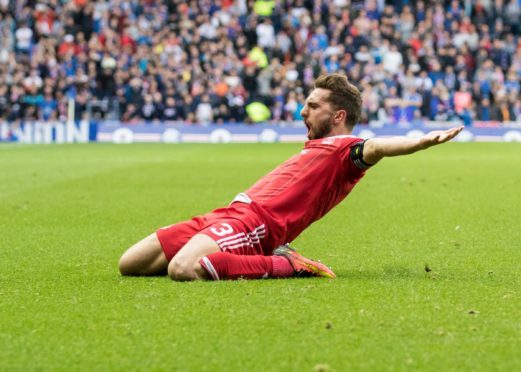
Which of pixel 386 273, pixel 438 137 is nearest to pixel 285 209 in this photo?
pixel 386 273

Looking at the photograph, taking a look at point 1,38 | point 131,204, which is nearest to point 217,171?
point 131,204

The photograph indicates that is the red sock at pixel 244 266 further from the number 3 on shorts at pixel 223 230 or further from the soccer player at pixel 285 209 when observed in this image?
the number 3 on shorts at pixel 223 230

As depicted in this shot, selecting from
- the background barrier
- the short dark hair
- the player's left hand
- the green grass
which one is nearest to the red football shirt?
the short dark hair

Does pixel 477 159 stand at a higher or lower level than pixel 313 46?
lower

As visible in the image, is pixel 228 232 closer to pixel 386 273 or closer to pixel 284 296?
pixel 284 296

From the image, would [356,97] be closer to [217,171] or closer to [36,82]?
[217,171]

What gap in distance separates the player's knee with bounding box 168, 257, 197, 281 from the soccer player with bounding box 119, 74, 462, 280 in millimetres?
24

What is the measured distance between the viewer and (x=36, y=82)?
1387 inches

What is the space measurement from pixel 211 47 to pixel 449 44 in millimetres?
8627

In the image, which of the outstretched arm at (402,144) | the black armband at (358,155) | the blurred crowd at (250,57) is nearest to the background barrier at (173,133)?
the blurred crowd at (250,57)

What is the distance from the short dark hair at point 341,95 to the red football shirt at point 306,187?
215 millimetres

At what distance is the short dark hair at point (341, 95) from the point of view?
6730 mm

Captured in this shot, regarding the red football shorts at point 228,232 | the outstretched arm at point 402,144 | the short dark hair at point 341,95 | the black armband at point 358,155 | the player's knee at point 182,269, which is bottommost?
the player's knee at point 182,269

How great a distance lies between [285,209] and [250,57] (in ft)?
97.4
